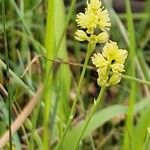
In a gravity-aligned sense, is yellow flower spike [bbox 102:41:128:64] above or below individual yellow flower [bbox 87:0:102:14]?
below

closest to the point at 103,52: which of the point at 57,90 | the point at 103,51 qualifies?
the point at 103,51

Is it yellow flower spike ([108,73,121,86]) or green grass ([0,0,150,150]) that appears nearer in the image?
yellow flower spike ([108,73,121,86])

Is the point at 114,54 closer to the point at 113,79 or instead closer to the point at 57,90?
the point at 113,79

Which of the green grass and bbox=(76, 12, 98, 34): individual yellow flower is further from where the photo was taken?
the green grass

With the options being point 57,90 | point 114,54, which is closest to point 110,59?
point 114,54

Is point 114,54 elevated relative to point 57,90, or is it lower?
elevated

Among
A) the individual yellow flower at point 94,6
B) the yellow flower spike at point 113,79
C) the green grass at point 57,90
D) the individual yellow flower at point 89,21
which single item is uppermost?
the individual yellow flower at point 94,6

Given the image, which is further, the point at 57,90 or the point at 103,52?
the point at 57,90

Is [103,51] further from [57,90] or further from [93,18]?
[57,90]

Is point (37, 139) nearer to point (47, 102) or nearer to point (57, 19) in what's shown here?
point (47, 102)

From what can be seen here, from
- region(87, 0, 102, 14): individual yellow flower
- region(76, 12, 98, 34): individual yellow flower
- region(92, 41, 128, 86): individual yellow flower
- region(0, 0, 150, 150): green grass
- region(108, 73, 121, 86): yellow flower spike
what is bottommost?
region(0, 0, 150, 150): green grass

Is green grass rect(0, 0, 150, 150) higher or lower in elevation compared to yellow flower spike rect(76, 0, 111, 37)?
lower

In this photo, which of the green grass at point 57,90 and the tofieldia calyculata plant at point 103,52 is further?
the green grass at point 57,90
